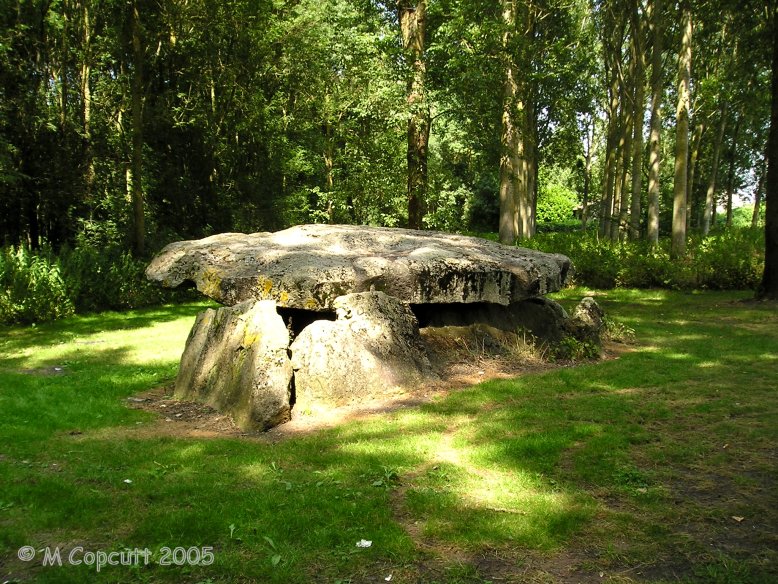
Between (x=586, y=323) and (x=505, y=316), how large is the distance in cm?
118

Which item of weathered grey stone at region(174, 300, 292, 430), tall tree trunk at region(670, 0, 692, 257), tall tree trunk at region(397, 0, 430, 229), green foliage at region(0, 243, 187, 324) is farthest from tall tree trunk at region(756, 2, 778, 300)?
green foliage at region(0, 243, 187, 324)

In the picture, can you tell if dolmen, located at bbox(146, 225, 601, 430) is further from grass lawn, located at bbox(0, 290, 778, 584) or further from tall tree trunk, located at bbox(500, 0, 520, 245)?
tall tree trunk, located at bbox(500, 0, 520, 245)

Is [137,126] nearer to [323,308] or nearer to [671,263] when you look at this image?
[323,308]

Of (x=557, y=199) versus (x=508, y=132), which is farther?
(x=557, y=199)

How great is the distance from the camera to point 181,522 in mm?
3812

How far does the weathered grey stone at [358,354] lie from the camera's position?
6465mm

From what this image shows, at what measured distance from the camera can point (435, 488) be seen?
4.35 m

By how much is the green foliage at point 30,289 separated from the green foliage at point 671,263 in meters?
13.0

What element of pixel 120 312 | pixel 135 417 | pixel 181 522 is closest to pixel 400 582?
pixel 181 522

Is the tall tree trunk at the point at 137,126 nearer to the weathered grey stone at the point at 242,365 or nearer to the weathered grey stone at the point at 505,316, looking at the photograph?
the weathered grey stone at the point at 242,365

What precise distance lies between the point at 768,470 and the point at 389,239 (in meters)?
5.62

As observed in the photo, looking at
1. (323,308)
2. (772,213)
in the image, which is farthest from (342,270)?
(772,213)

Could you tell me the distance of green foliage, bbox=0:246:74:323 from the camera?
13336 mm

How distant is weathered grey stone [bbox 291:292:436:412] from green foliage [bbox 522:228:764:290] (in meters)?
11.2
